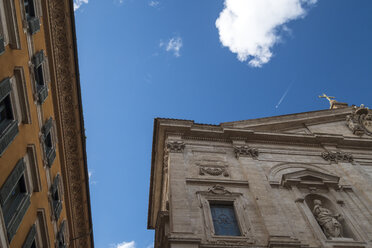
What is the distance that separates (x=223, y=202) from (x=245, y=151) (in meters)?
4.26

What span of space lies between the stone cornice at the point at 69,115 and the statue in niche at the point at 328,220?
1210cm

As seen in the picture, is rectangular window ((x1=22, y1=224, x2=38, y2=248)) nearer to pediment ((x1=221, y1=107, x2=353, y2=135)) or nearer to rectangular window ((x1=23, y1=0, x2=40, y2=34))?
rectangular window ((x1=23, y1=0, x2=40, y2=34))

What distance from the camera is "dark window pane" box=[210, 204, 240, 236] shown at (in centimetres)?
1482

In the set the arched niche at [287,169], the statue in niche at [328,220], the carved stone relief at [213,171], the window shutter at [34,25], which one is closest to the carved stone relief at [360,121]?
the arched niche at [287,169]

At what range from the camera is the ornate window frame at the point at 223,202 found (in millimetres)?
13867

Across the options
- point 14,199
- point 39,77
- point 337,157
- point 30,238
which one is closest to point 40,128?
point 39,77

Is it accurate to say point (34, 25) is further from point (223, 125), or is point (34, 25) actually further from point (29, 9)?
point (223, 125)

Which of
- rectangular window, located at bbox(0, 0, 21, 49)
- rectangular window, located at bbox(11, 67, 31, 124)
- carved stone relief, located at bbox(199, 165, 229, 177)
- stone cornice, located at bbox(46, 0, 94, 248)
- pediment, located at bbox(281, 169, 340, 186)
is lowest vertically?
rectangular window, located at bbox(11, 67, 31, 124)

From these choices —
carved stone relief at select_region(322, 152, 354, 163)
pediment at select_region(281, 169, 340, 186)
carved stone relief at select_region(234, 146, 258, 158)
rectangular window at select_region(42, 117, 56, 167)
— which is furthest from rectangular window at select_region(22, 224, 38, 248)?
carved stone relief at select_region(322, 152, 354, 163)

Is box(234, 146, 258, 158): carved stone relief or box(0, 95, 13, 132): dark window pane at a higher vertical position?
box(234, 146, 258, 158): carved stone relief

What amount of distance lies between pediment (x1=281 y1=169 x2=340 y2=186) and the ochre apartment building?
10802 millimetres

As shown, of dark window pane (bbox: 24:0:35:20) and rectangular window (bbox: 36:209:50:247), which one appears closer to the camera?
dark window pane (bbox: 24:0:35:20)

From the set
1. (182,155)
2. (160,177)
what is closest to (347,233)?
(182,155)

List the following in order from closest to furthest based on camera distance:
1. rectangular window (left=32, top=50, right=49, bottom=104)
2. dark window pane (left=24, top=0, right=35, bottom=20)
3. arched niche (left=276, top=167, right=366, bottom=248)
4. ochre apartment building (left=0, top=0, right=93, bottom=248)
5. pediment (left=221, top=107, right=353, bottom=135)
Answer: ochre apartment building (left=0, top=0, right=93, bottom=248) < dark window pane (left=24, top=0, right=35, bottom=20) < rectangular window (left=32, top=50, right=49, bottom=104) < arched niche (left=276, top=167, right=366, bottom=248) < pediment (left=221, top=107, right=353, bottom=135)
